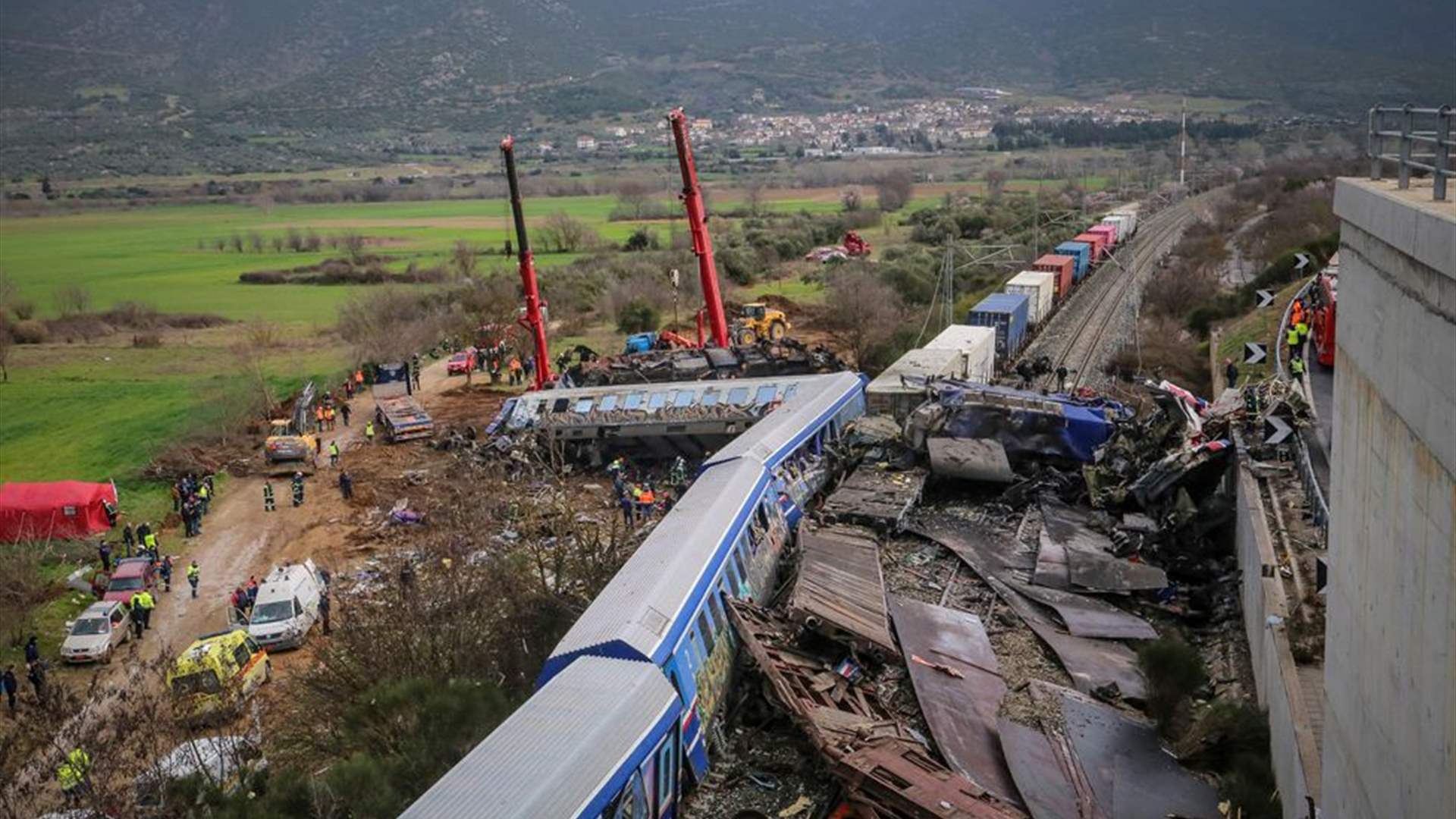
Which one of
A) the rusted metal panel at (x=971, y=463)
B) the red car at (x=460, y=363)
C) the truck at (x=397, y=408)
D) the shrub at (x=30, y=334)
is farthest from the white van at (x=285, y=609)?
the shrub at (x=30, y=334)

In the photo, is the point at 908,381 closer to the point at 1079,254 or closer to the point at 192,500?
the point at 192,500

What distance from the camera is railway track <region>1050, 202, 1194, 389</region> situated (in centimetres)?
3719

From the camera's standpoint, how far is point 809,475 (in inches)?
887

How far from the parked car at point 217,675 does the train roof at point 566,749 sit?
7467 millimetres

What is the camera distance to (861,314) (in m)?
48.4

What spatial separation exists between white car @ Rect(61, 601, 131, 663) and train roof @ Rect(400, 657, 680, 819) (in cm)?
1503

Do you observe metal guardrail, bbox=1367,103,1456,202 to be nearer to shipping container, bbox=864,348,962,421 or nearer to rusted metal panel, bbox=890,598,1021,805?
rusted metal panel, bbox=890,598,1021,805

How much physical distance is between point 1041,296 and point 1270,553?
3069 centimetres

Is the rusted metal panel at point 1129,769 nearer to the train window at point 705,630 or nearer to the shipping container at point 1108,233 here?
the train window at point 705,630

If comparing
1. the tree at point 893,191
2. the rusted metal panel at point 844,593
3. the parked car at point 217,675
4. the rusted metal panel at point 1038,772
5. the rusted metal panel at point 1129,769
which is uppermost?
the rusted metal panel at point 844,593

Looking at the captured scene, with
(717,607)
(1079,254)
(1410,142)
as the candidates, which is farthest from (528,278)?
(1410,142)

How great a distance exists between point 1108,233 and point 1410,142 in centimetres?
5550

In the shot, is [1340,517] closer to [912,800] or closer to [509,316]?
[912,800]

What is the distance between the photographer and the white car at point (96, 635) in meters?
22.0
